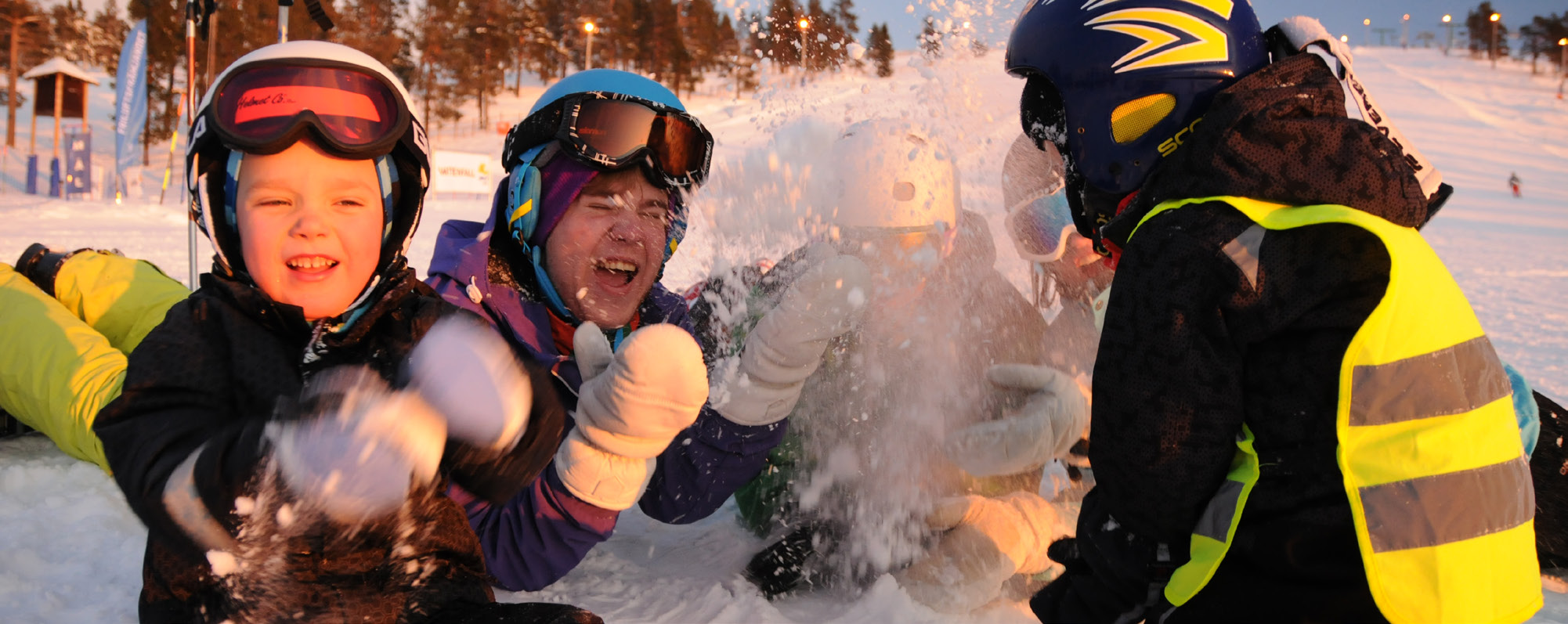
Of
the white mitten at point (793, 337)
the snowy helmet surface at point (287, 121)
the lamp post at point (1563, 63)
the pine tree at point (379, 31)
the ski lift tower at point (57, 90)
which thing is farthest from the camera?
the lamp post at point (1563, 63)

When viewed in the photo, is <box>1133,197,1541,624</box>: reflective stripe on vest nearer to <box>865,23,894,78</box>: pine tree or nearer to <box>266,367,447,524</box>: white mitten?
<box>266,367,447,524</box>: white mitten

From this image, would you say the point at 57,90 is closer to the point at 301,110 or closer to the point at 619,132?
the point at 619,132

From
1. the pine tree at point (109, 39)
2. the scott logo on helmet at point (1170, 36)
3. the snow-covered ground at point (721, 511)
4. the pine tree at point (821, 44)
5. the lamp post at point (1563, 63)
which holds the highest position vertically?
the lamp post at point (1563, 63)

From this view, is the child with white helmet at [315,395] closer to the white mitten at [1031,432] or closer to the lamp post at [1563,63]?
the white mitten at [1031,432]

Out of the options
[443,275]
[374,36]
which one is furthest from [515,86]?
[443,275]

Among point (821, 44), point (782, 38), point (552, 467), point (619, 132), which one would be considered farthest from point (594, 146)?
point (552, 467)

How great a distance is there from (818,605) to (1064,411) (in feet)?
3.15

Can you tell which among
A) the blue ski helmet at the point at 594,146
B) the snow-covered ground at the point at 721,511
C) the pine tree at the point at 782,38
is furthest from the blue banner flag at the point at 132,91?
the pine tree at the point at 782,38

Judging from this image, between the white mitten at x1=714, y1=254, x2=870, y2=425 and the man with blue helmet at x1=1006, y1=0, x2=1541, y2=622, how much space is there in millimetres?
650

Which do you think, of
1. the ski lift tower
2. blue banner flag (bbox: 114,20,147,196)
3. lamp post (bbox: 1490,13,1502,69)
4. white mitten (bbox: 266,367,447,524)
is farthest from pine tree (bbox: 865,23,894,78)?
lamp post (bbox: 1490,13,1502,69)

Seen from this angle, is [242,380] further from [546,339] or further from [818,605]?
[818,605]

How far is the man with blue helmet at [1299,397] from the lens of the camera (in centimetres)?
140

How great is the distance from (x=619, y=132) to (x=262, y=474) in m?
1.77

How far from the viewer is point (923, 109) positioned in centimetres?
303
